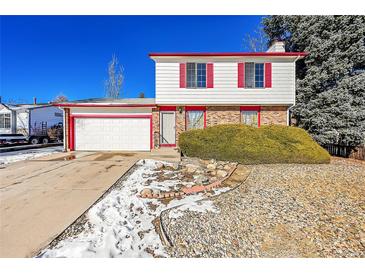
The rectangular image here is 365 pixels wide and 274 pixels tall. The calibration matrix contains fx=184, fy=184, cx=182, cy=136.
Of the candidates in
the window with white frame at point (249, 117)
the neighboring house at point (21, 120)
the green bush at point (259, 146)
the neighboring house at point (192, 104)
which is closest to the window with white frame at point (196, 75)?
the neighboring house at point (192, 104)

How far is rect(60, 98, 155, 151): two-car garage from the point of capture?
10.6 m

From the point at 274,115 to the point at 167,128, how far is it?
6063mm

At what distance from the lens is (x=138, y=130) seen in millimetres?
10656

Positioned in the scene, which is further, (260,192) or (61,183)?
(61,183)

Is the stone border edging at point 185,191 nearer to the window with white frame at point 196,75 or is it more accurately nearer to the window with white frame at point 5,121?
the window with white frame at point 196,75

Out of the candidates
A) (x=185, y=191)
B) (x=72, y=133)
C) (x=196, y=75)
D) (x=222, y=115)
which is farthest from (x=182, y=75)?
(x=185, y=191)

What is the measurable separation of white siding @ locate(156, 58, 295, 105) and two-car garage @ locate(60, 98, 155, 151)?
5.82 feet

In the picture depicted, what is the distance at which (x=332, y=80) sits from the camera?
10.6 meters

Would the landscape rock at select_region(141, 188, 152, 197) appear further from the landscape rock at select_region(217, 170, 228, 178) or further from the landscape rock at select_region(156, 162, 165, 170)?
the landscape rock at select_region(156, 162, 165, 170)

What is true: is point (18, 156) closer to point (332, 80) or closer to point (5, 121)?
point (5, 121)

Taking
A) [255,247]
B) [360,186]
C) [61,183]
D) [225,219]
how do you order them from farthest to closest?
[61,183], [360,186], [225,219], [255,247]
